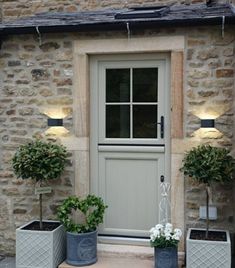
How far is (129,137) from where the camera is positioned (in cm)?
526

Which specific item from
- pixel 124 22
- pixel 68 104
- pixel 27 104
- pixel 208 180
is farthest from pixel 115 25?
pixel 208 180

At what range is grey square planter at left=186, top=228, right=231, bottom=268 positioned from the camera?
4.39 meters

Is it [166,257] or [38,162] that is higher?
[38,162]

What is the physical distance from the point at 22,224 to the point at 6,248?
0.40m

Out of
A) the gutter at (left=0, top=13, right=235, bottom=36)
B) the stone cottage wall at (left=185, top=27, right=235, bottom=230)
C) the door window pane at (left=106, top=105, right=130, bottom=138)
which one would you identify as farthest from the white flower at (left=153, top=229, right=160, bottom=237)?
the gutter at (left=0, top=13, right=235, bottom=36)

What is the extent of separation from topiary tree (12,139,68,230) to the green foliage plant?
375 mm

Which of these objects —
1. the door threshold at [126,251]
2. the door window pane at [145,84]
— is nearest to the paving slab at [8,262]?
the door threshold at [126,251]

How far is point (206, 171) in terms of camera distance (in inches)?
176

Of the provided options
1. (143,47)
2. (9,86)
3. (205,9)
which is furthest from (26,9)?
(205,9)

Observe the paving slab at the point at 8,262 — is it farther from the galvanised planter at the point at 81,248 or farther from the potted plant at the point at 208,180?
the potted plant at the point at 208,180

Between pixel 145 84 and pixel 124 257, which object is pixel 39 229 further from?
pixel 145 84

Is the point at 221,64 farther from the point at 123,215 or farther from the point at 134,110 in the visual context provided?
the point at 123,215

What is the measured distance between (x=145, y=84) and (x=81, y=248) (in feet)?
7.04

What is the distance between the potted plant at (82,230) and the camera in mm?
4785
